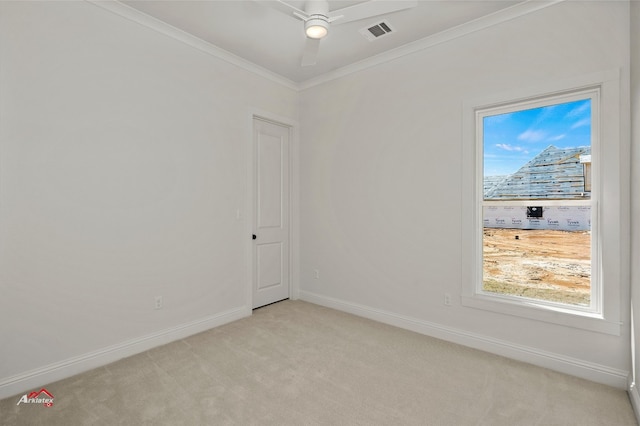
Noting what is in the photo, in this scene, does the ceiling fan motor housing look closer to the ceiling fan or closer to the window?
the ceiling fan

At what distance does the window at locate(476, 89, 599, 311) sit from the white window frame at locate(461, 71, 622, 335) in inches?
0.7

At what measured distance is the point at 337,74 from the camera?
3773 millimetres

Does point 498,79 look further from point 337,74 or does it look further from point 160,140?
point 160,140

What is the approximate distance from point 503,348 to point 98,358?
3.37m

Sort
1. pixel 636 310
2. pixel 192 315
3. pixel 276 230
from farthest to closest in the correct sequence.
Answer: pixel 276 230 → pixel 192 315 → pixel 636 310

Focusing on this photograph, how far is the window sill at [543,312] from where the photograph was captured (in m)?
2.21

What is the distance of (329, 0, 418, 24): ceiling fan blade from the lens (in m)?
2.08

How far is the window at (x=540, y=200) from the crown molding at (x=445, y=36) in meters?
0.73

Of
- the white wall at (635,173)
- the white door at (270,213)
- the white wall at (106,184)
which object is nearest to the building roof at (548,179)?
the white wall at (635,173)

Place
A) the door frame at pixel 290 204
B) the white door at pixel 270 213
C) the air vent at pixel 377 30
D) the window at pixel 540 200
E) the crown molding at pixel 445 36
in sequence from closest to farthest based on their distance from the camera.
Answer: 1. the window at pixel 540 200
2. the crown molding at pixel 445 36
3. the air vent at pixel 377 30
4. the door frame at pixel 290 204
5. the white door at pixel 270 213

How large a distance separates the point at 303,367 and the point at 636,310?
2.28 meters

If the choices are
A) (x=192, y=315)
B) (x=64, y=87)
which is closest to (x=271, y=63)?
(x=64, y=87)

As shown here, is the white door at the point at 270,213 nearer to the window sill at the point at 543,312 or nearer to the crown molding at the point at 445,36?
the crown molding at the point at 445,36

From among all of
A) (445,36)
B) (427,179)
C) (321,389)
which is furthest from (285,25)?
(321,389)
